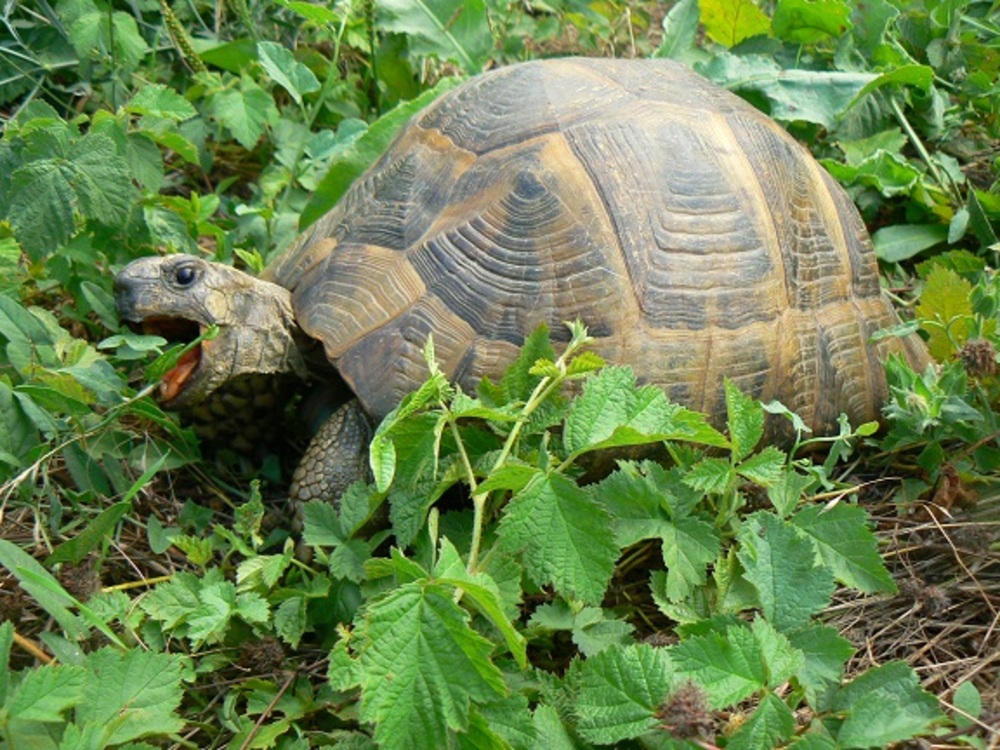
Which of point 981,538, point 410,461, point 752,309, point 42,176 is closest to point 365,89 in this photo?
point 42,176

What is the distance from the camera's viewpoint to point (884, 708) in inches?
71.9

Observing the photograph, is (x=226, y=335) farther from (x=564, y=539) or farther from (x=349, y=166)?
(x=564, y=539)

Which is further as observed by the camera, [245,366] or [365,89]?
[365,89]

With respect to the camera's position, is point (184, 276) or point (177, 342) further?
point (177, 342)

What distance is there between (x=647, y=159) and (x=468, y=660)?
1467 mm

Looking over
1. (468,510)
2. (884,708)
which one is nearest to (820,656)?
(884,708)

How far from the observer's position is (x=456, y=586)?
1.76m

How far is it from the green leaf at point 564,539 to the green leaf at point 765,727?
333 millimetres

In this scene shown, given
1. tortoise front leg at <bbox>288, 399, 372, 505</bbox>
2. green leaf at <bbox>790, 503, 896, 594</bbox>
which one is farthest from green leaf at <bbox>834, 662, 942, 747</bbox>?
tortoise front leg at <bbox>288, 399, 372, 505</bbox>

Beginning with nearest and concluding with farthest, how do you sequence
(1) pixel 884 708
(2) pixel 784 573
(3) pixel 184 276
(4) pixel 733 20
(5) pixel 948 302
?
1. (1) pixel 884 708
2. (2) pixel 784 573
3. (3) pixel 184 276
4. (5) pixel 948 302
5. (4) pixel 733 20

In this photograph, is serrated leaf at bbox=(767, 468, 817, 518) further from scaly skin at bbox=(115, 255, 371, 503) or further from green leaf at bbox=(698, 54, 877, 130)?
green leaf at bbox=(698, 54, 877, 130)

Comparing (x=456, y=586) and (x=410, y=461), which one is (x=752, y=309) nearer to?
(x=410, y=461)

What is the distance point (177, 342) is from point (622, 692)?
1.58m

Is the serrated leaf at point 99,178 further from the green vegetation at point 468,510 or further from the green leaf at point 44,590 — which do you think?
the green leaf at point 44,590
